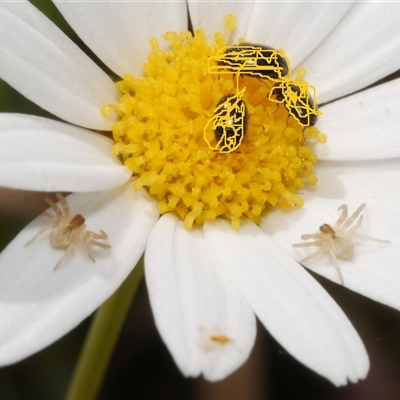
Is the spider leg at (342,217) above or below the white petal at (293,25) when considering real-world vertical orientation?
below

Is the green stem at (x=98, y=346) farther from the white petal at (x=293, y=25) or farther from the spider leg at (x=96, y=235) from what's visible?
the white petal at (x=293, y=25)

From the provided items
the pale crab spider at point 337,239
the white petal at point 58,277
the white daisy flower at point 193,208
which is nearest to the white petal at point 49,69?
the white daisy flower at point 193,208

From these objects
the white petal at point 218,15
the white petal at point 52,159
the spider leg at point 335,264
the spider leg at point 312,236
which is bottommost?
the spider leg at point 335,264

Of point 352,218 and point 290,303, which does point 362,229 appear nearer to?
point 352,218

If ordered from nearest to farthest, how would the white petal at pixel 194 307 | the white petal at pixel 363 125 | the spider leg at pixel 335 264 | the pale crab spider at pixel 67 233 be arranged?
the white petal at pixel 194 307 → the pale crab spider at pixel 67 233 → the spider leg at pixel 335 264 → the white petal at pixel 363 125

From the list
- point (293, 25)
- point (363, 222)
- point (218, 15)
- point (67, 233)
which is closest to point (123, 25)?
point (218, 15)

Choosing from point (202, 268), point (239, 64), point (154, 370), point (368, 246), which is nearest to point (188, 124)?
point (239, 64)

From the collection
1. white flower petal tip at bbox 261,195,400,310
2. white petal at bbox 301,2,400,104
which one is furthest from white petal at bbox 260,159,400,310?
white petal at bbox 301,2,400,104
